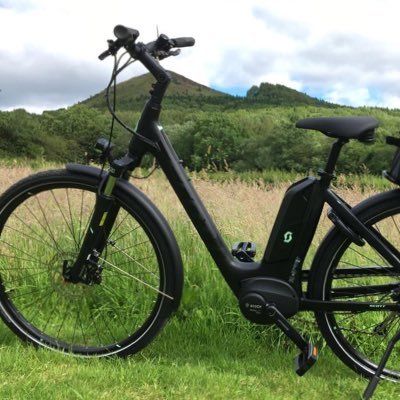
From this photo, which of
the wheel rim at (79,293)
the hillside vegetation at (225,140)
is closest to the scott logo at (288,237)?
the wheel rim at (79,293)

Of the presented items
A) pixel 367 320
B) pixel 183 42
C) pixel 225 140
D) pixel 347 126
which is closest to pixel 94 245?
pixel 183 42

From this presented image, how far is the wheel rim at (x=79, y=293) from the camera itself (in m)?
3.16

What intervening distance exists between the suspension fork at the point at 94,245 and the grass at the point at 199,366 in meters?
0.46

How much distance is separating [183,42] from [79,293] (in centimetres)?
147

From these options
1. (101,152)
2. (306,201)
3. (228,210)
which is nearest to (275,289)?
(306,201)

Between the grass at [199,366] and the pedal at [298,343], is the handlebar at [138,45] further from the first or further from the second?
the grass at [199,366]

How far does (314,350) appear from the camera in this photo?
2.84 meters

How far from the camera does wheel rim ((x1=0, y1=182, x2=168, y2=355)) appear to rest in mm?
3158

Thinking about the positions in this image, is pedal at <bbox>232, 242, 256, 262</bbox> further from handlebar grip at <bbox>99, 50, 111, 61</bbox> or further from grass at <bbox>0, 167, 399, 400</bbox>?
handlebar grip at <bbox>99, 50, 111, 61</bbox>

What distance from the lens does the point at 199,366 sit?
3.02 metres

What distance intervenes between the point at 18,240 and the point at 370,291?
9.61ft

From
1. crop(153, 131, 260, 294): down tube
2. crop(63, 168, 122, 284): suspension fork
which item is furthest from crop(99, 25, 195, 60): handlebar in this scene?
crop(63, 168, 122, 284): suspension fork

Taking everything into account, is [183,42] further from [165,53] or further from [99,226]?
[99,226]

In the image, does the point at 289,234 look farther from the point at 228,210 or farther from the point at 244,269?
the point at 228,210
